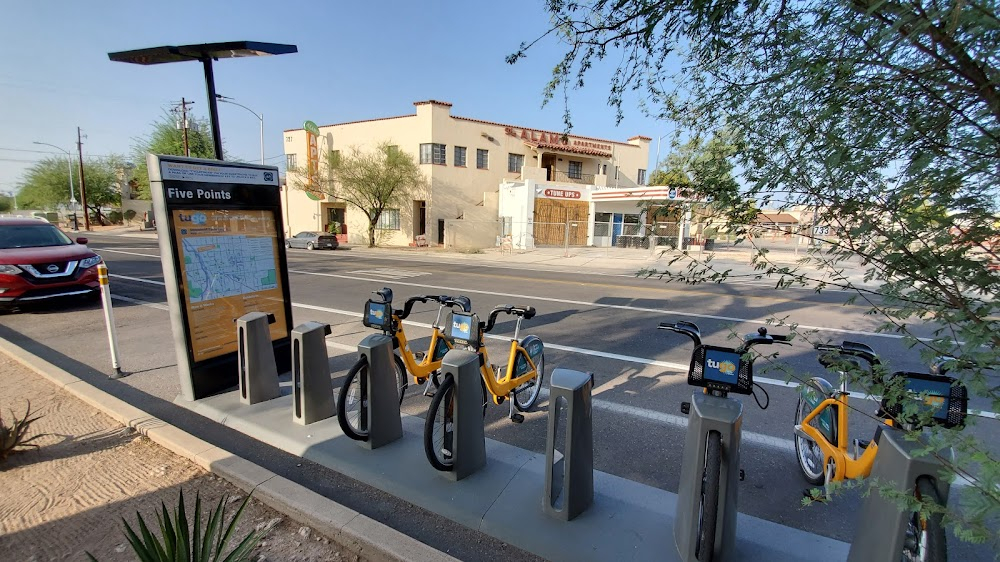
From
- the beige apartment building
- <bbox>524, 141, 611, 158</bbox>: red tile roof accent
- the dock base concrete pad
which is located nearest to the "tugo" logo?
the dock base concrete pad

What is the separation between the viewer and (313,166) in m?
32.0

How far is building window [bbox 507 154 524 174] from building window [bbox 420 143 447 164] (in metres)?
5.03

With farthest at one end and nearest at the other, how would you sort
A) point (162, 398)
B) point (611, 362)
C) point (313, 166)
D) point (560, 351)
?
point (313, 166) → point (560, 351) → point (611, 362) → point (162, 398)

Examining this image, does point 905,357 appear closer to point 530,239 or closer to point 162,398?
point 162,398

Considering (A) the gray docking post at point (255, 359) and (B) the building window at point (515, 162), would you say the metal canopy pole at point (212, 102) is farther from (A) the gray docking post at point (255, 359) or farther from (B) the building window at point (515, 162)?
(B) the building window at point (515, 162)

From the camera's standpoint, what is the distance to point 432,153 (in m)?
28.9

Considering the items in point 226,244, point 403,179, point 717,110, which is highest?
point 403,179

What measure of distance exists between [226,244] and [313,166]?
30655 millimetres

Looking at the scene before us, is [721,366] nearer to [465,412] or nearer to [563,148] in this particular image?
[465,412]

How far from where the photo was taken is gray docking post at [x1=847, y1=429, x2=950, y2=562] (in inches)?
64.7

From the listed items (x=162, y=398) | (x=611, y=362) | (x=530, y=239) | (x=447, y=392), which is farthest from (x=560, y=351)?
(x=530, y=239)

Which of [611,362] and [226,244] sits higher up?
[226,244]

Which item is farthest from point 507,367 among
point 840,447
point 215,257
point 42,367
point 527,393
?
point 42,367

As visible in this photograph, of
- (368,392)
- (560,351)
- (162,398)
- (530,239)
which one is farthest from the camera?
(530,239)
